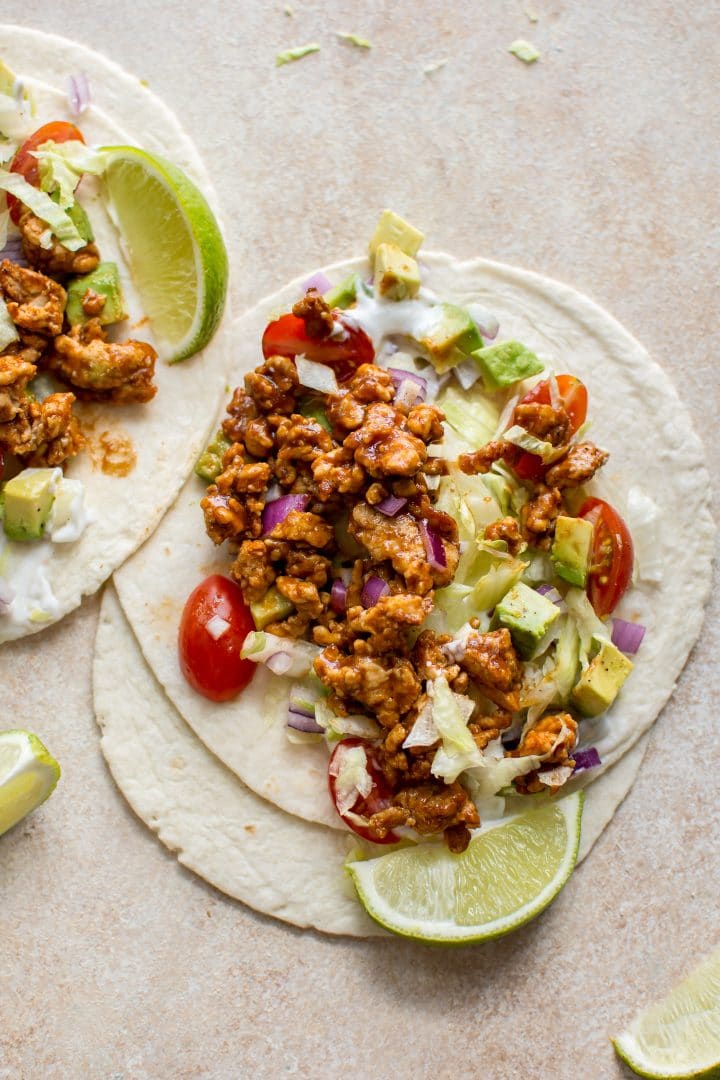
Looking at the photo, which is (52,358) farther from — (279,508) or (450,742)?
(450,742)

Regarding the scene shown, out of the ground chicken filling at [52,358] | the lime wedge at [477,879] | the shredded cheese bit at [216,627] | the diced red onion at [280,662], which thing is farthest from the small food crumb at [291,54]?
the lime wedge at [477,879]

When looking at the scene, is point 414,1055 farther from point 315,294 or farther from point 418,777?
point 315,294

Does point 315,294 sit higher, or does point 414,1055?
point 315,294

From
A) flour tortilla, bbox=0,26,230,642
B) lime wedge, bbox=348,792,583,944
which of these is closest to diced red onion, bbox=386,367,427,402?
flour tortilla, bbox=0,26,230,642

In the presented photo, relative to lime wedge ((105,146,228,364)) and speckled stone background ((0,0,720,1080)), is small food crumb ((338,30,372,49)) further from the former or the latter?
lime wedge ((105,146,228,364))

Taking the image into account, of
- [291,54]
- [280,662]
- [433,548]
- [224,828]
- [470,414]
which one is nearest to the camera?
[433,548]

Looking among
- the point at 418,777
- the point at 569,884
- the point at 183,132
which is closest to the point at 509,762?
the point at 418,777

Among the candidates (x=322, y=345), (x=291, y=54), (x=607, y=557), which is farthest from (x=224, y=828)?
(x=291, y=54)
